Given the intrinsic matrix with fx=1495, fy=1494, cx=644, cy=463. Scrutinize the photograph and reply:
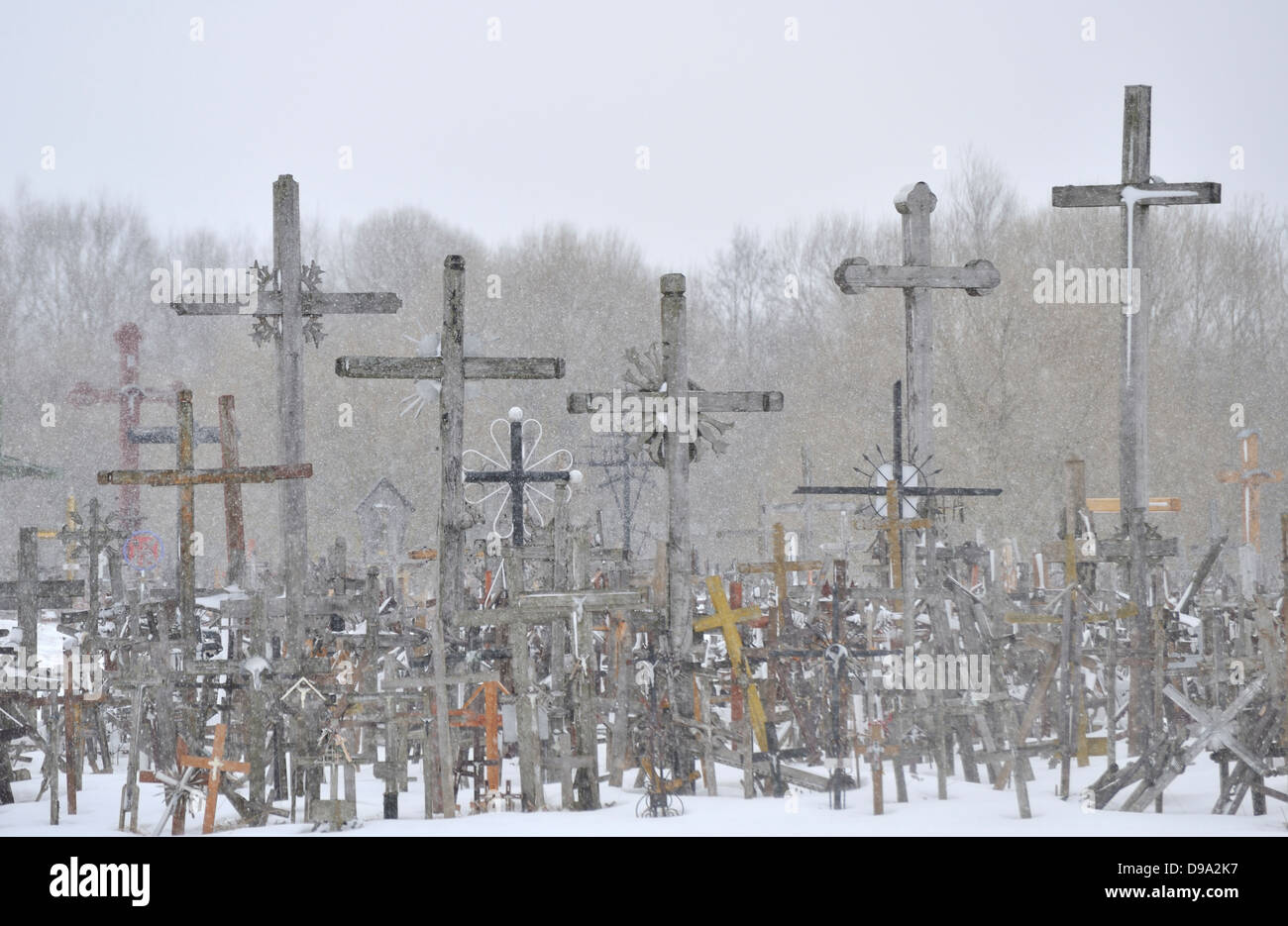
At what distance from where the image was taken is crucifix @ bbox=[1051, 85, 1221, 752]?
1446cm

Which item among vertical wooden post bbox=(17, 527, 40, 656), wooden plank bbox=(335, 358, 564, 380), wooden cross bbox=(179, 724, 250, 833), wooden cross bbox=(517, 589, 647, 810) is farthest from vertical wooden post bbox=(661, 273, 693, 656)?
vertical wooden post bbox=(17, 527, 40, 656)

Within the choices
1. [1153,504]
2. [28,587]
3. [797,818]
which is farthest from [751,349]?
[797,818]

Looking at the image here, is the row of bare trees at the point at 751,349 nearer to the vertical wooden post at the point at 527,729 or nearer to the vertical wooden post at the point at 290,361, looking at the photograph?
the vertical wooden post at the point at 290,361

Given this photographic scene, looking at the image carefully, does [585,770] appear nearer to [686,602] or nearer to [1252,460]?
[686,602]

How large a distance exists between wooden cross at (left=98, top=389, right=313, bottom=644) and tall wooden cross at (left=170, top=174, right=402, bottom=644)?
6.75 feet

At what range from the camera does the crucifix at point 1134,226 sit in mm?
14461

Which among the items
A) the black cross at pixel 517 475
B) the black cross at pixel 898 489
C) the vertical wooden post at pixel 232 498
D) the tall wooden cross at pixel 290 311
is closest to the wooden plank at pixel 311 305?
the tall wooden cross at pixel 290 311

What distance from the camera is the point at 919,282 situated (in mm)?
14875

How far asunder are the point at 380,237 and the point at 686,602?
3327 centimetres

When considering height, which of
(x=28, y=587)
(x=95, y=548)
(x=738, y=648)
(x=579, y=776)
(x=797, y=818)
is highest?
(x=95, y=548)

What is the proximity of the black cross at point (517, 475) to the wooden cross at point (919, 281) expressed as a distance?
145 inches

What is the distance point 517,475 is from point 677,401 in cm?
365

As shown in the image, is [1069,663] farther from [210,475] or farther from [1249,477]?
[1249,477]
